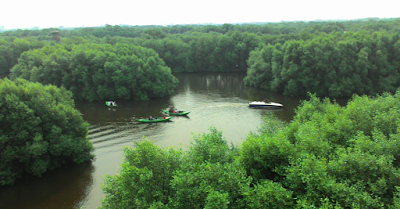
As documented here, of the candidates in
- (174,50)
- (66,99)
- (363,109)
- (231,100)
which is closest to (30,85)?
(66,99)

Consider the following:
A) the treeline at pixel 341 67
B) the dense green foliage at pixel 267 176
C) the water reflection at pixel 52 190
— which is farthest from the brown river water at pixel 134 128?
the dense green foliage at pixel 267 176

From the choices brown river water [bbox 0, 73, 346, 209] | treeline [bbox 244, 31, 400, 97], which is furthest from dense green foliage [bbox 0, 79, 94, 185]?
treeline [bbox 244, 31, 400, 97]

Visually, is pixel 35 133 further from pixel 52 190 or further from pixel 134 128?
pixel 134 128

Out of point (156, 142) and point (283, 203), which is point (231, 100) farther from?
point (283, 203)

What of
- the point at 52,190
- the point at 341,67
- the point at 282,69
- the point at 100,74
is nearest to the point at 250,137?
the point at 52,190

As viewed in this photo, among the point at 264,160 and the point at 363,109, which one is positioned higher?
the point at 363,109
